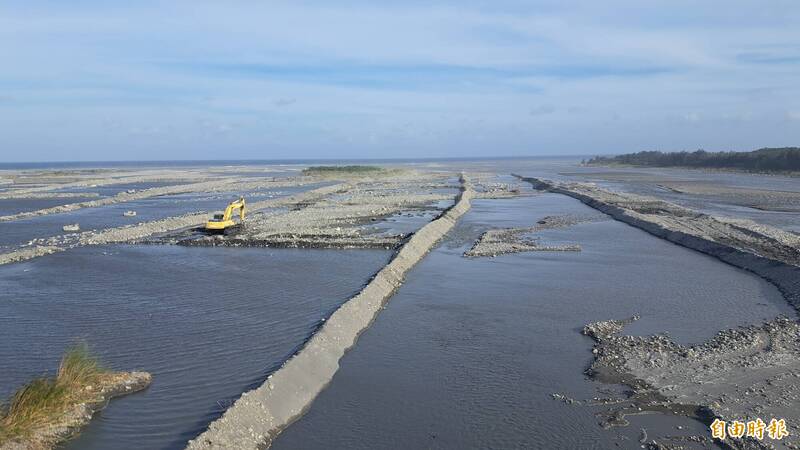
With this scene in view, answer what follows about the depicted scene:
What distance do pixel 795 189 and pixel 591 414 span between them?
59.0m

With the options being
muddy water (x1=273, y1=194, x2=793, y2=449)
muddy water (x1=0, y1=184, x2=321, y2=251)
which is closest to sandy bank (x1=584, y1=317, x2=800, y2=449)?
muddy water (x1=273, y1=194, x2=793, y2=449)

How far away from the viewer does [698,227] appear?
32.9 m

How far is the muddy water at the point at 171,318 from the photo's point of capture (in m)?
11.1

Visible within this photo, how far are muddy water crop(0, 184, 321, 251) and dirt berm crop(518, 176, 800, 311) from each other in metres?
28.9

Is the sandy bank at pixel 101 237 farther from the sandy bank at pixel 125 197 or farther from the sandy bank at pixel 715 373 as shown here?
the sandy bank at pixel 715 373

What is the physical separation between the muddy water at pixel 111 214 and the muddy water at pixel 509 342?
68.7ft

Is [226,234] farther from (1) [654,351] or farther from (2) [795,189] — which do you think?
(2) [795,189]

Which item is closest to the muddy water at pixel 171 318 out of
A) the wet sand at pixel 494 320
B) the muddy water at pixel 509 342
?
the wet sand at pixel 494 320

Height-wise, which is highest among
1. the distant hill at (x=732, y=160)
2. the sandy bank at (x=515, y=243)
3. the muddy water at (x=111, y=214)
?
the distant hill at (x=732, y=160)

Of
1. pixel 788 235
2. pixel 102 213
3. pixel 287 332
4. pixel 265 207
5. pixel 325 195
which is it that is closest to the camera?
Result: pixel 287 332

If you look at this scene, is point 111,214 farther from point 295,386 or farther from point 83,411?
point 295,386

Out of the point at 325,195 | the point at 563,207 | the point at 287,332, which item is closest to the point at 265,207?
the point at 325,195

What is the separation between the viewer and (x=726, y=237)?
1152 inches

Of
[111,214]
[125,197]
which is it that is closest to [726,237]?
[111,214]
